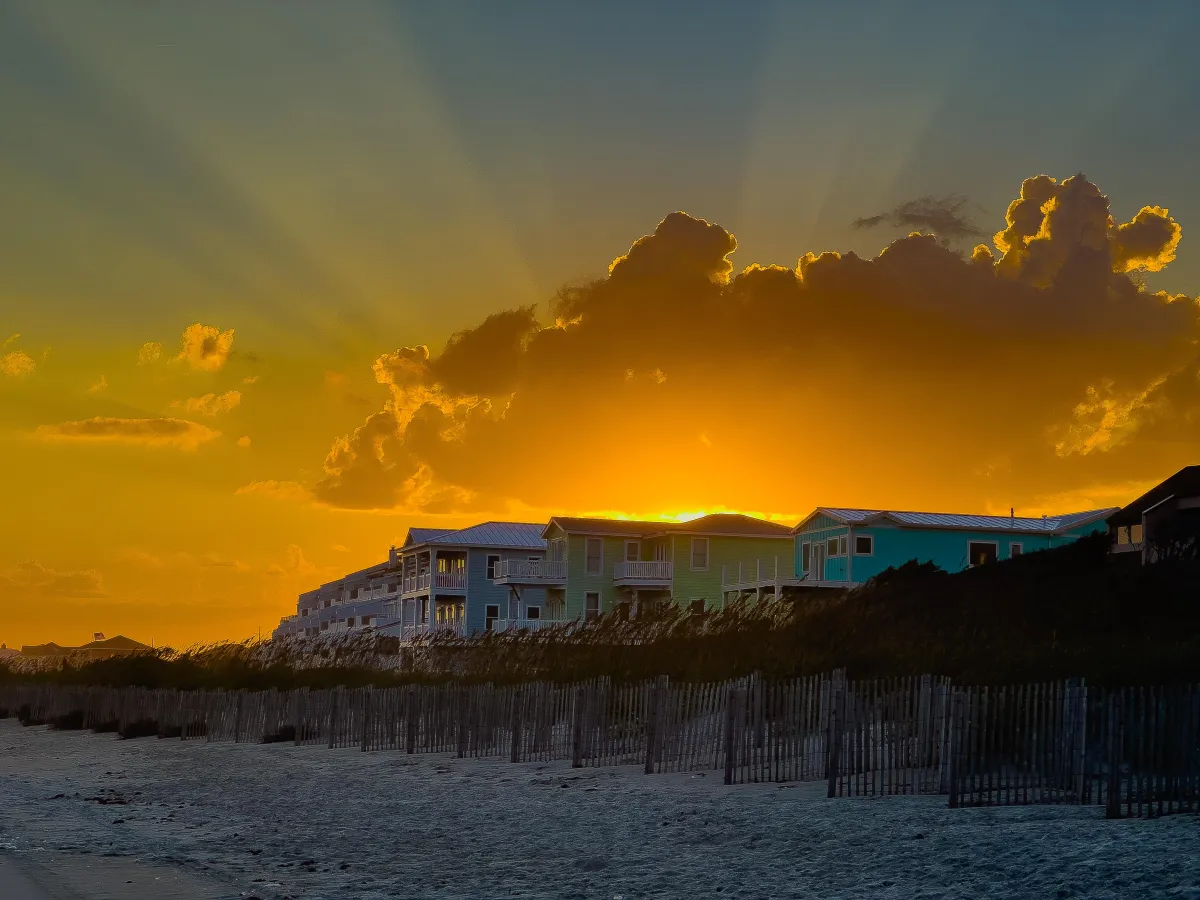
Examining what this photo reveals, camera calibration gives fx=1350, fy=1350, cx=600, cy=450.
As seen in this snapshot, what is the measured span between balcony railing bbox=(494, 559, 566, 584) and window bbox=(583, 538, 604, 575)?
5.20 ft

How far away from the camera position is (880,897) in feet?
39.3

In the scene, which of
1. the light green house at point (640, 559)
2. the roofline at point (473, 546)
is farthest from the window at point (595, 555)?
the roofline at point (473, 546)

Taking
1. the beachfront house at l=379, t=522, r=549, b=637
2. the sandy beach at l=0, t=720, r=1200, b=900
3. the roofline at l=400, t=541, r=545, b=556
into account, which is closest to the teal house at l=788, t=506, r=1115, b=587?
the beachfront house at l=379, t=522, r=549, b=637

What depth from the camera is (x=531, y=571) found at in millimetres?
72375

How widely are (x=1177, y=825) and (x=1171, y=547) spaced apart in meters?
29.3

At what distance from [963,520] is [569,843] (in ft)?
157

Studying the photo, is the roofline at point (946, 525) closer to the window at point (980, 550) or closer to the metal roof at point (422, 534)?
the window at point (980, 550)

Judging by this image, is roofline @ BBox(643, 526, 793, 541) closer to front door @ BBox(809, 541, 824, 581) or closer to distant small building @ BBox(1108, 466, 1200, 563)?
front door @ BBox(809, 541, 824, 581)

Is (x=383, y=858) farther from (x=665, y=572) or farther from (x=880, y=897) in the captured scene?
(x=665, y=572)

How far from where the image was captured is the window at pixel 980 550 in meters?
60.9

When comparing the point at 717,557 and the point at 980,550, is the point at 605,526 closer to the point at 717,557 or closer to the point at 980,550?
the point at 717,557

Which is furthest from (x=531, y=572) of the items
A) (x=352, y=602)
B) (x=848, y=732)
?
(x=848, y=732)

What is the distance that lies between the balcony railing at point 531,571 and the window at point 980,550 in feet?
72.8

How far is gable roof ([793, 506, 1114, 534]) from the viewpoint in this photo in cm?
5884
